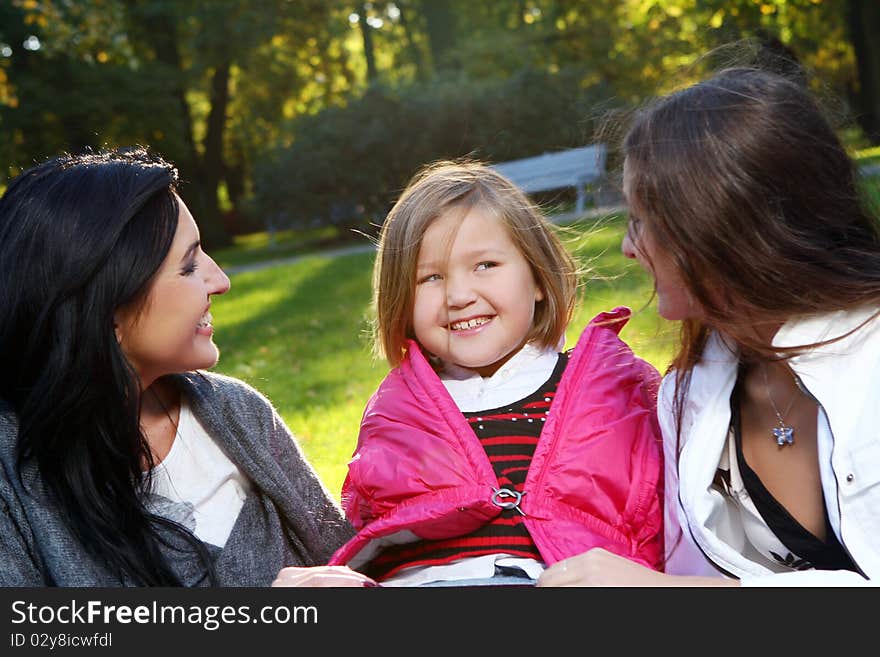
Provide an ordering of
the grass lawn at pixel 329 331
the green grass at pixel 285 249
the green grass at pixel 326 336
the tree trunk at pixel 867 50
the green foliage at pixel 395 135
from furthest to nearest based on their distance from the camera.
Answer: the green grass at pixel 285 249 < the green foliage at pixel 395 135 < the tree trunk at pixel 867 50 < the green grass at pixel 326 336 < the grass lawn at pixel 329 331

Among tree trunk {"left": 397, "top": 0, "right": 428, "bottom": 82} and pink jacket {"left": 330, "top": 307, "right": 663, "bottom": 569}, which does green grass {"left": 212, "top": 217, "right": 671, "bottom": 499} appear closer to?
pink jacket {"left": 330, "top": 307, "right": 663, "bottom": 569}

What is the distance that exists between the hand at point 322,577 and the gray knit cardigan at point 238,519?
20 centimetres

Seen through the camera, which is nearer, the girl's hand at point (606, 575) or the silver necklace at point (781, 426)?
the girl's hand at point (606, 575)

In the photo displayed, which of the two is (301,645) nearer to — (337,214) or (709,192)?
(709,192)

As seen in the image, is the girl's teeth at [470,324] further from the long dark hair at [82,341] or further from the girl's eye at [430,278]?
the long dark hair at [82,341]

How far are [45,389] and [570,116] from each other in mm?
12232

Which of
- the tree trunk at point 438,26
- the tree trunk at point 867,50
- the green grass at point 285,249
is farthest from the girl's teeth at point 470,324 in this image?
the tree trunk at point 438,26

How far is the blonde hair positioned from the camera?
2.62 m

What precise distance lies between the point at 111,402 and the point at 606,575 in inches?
47.7

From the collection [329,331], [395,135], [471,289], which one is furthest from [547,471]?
[395,135]

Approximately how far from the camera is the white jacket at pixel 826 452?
2008 mm

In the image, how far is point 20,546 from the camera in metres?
2.18

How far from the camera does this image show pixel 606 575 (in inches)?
80.6

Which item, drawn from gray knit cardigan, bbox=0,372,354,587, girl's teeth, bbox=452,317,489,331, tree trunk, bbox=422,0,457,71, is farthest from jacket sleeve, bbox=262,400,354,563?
tree trunk, bbox=422,0,457,71
